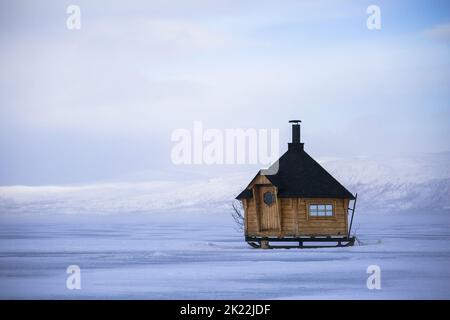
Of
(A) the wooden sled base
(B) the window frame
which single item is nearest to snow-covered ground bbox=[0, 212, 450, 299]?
(A) the wooden sled base

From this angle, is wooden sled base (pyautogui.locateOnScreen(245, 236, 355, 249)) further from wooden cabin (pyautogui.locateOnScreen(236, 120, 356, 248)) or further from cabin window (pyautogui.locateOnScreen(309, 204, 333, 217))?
cabin window (pyautogui.locateOnScreen(309, 204, 333, 217))

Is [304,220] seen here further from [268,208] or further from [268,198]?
[268,198]

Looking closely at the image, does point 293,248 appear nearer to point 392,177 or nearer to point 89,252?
point 89,252

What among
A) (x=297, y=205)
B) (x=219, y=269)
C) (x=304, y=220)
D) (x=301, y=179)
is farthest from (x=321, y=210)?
(x=219, y=269)

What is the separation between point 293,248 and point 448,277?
721cm

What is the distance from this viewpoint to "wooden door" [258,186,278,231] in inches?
1262

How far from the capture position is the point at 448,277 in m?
27.1

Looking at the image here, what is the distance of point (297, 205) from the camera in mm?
32156

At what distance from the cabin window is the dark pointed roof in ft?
1.22

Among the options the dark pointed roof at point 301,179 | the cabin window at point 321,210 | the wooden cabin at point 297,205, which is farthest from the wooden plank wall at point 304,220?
the dark pointed roof at point 301,179

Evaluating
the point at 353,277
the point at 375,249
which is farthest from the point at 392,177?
the point at 353,277

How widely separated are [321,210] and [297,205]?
83 centimetres

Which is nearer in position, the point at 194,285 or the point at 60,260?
the point at 194,285

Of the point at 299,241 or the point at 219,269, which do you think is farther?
the point at 299,241
